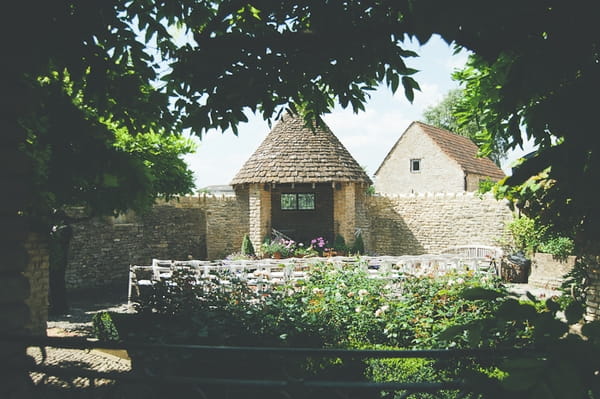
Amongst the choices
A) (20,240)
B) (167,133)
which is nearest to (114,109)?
(167,133)

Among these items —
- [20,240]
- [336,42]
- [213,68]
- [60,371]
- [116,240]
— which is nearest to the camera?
[60,371]

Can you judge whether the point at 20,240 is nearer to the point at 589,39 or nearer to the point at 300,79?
the point at 300,79

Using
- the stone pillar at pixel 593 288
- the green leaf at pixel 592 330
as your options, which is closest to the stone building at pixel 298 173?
the stone pillar at pixel 593 288

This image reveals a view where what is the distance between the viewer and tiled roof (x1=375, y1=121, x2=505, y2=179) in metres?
24.9

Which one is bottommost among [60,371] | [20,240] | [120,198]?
[60,371]

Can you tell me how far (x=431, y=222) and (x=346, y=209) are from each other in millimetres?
3736

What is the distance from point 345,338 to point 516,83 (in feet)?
16.3

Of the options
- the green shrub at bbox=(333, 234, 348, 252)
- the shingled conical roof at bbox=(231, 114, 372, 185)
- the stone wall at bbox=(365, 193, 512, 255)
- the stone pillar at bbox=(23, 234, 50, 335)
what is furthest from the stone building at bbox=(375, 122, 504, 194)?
the stone pillar at bbox=(23, 234, 50, 335)

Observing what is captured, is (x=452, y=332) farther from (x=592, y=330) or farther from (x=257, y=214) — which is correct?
(x=257, y=214)

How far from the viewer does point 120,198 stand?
15.6 ft

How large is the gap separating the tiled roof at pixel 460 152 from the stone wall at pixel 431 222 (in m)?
7.11

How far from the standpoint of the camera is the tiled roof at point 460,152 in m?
24.9

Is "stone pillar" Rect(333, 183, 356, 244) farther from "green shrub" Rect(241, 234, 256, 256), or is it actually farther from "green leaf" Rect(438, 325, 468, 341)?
"green leaf" Rect(438, 325, 468, 341)

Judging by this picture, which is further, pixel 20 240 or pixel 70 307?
pixel 70 307
